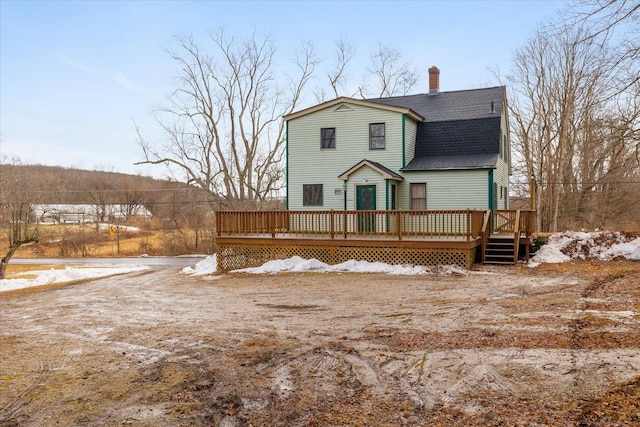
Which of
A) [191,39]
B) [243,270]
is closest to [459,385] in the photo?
[243,270]

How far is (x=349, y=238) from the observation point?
16.0m

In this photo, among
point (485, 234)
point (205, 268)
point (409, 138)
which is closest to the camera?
point (485, 234)

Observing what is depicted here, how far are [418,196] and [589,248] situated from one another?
6.19 metres

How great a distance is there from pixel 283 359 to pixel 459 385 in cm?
224

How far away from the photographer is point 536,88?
31.2m

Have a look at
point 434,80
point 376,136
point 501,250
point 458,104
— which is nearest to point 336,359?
point 501,250

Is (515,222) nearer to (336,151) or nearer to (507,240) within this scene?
(507,240)

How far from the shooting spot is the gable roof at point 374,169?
18.2 metres

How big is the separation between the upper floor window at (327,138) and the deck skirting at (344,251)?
5.19m

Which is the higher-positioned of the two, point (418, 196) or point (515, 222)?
point (418, 196)

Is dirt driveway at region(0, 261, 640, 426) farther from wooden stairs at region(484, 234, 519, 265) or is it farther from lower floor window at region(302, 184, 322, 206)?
lower floor window at region(302, 184, 322, 206)

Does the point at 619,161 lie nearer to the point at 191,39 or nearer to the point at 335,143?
the point at 335,143

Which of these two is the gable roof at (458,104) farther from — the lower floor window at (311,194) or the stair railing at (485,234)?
the stair railing at (485,234)

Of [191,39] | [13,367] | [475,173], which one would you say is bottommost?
[13,367]
